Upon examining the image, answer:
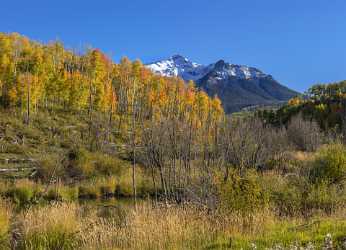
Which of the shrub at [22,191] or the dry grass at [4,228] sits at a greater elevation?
the dry grass at [4,228]

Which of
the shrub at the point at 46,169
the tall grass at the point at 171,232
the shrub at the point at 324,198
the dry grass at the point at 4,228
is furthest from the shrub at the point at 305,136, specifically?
the dry grass at the point at 4,228

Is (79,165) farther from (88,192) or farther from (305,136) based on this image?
(305,136)

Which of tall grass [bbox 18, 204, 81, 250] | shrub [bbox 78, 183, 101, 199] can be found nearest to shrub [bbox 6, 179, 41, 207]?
shrub [bbox 78, 183, 101, 199]

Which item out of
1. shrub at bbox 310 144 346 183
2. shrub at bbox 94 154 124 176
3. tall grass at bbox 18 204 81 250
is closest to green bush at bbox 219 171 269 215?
tall grass at bbox 18 204 81 250

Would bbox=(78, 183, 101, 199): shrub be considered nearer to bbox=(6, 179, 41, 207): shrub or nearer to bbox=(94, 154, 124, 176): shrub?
bbox=(6, 179, 41, 207): shrub

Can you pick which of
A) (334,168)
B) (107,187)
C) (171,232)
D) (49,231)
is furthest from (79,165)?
(171,232)

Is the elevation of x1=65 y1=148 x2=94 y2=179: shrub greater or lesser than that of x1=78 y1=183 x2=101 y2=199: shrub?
greater

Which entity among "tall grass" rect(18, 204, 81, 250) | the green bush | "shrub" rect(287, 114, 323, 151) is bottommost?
"tall grass" rect(18, 204, 81, 250)

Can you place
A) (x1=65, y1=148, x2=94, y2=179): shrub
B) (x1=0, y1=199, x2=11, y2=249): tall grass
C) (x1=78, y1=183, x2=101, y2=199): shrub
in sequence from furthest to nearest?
1. (x1=65, y1=148, x2=94, y2=179): shrub
2. (x1=78, y1=183, x2=101, y2=199): shrub
3. (x1=0, y1=199, x2=11, y2=249): tall grass

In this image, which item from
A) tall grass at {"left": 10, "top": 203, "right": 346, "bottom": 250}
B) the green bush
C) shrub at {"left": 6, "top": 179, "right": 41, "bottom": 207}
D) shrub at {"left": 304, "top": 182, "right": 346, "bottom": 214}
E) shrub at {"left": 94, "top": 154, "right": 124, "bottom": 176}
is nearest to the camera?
tall grass at {"left": 10, "top": 203, "right": 346, "bottom": 250}

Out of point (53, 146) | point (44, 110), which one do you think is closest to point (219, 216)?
point (53, 146)

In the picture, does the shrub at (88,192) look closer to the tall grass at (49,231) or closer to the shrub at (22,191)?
the shrub at (22,191)

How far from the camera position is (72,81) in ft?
202

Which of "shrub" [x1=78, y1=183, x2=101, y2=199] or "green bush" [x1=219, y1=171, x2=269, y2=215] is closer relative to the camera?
"green bush" [x1=219, y1=171, x2=269, y2=215]
